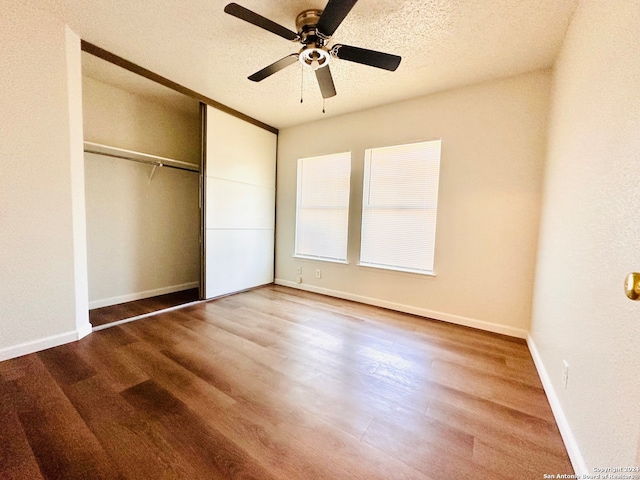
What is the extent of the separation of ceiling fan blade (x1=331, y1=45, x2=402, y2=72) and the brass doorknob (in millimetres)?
1743

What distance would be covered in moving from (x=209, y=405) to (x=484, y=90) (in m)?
3.62

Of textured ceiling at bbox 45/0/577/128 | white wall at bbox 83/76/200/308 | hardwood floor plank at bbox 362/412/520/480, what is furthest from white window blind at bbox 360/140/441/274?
white wall at bbox 83/76/200/308

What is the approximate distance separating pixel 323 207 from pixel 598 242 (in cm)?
293

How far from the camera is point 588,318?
1134 mm

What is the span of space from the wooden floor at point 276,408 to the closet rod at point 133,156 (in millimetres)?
1882

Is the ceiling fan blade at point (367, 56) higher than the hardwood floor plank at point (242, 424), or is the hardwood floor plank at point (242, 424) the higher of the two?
the ceiling fan blade at point (367, 56)

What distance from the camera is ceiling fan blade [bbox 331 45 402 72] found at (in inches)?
68.2

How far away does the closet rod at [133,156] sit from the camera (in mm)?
2578

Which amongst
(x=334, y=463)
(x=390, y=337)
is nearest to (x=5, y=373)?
(x=334, y=463)

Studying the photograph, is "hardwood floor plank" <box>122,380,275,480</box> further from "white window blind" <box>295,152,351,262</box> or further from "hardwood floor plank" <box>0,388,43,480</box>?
"white window blind" <box>295,152,351,262</box>

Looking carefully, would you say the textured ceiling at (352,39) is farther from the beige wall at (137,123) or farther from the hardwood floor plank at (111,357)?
A: the hardwood floor plank at (111,357)

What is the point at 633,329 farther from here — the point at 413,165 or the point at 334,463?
the point at 413,165

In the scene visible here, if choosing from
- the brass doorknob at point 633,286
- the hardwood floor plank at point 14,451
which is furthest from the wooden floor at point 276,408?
the brass doorknob at point 633,286

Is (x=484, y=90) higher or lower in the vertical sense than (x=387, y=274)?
higher
